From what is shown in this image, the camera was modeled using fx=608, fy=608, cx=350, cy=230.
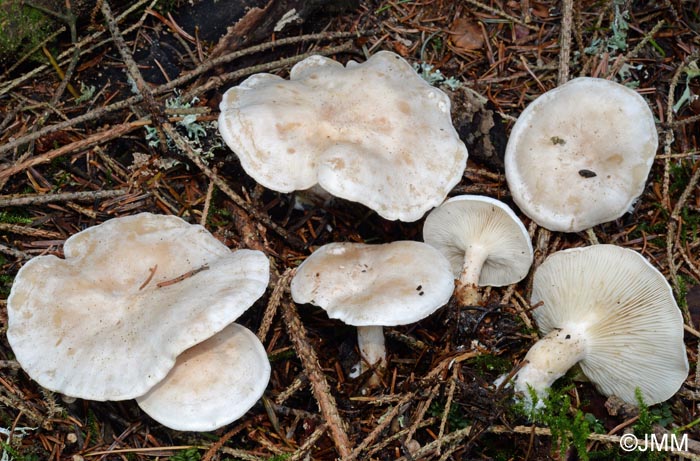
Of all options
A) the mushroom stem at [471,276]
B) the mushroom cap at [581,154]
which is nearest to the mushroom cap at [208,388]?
the mushroom stem at [471,276]

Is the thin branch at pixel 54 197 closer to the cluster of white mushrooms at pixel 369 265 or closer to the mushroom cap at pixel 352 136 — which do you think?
the cluster of white mushrooms at pixel 369 265

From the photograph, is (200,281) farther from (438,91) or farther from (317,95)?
(438,91)

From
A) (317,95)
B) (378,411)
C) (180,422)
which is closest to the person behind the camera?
(180,422)

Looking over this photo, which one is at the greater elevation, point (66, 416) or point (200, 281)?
point (200, 281)

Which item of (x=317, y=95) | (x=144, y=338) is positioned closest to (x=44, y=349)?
(x=144, y=338)

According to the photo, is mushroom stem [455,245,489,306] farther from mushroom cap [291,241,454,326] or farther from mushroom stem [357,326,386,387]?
mushroom stem [357,326,386,387]

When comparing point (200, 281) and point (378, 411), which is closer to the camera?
point (200, 281)
